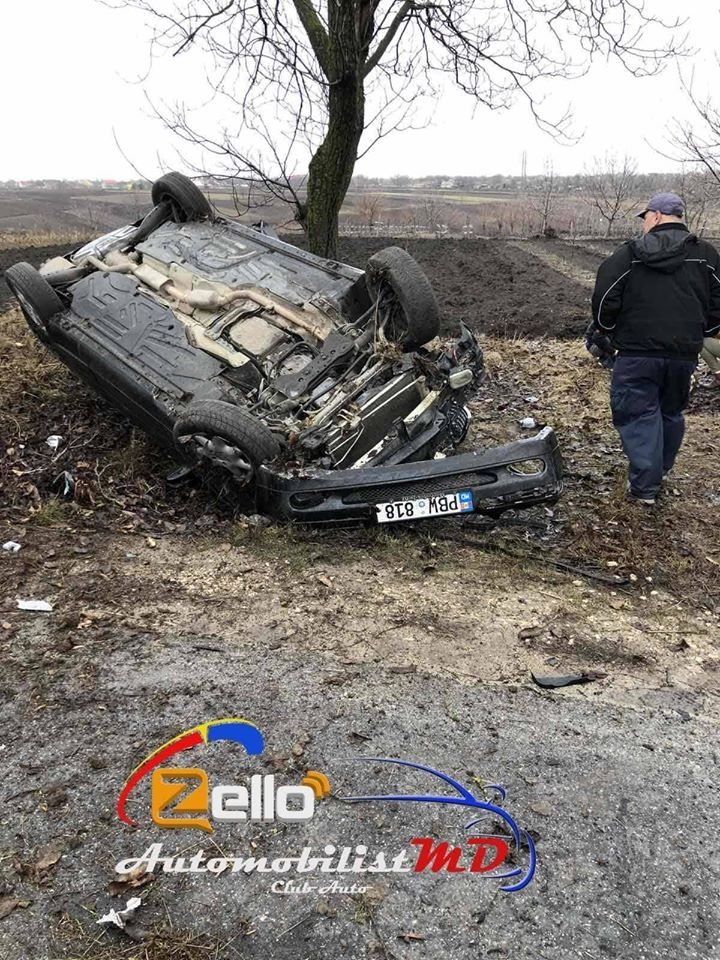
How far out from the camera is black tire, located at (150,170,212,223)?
20.2ft

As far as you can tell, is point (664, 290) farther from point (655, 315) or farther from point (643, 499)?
point (643, 499)

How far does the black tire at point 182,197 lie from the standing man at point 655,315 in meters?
3.60

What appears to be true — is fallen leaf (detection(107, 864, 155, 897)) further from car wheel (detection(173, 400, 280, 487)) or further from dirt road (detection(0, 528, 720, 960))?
car wheel (detection(173, 400, 280, 487))

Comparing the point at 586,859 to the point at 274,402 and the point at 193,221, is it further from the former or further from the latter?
the point at 193,221

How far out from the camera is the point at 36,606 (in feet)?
11.3

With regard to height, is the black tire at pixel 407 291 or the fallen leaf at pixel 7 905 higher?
the black tire at pixel 407 291

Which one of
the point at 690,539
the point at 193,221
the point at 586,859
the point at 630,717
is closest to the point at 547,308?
the point at 193,221

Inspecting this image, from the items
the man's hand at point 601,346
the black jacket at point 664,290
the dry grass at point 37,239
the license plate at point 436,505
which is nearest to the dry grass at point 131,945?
the license plate at point 436,505

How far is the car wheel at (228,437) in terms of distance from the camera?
13.3 ft

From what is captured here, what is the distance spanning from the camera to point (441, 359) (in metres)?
4.96

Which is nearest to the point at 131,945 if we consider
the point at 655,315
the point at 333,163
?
the point at 655,315

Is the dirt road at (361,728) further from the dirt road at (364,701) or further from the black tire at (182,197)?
the black tire at (182,197)

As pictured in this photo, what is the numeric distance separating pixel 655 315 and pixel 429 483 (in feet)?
5.74

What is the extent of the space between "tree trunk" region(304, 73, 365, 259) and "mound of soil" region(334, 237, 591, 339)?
7.31ft
